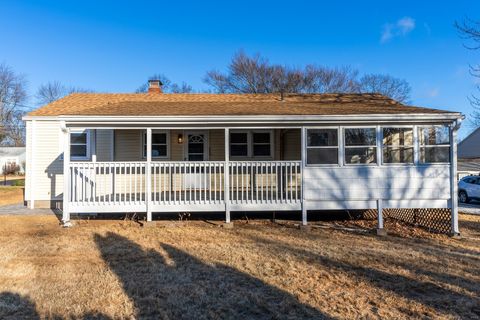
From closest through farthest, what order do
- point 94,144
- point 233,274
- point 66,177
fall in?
point 233,274
point 66,177
point 94,144

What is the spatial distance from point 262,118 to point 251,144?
333cm

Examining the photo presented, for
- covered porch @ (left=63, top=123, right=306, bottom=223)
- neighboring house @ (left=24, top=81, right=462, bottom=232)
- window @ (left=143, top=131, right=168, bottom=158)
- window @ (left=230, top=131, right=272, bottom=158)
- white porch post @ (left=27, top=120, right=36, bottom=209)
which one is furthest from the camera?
window @ (left=230, top=131, right=272, bottom=158)

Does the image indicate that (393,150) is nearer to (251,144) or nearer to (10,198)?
(251,144)

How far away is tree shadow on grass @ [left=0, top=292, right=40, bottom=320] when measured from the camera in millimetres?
3831

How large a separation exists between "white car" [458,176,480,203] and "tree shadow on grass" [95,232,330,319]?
17.1m

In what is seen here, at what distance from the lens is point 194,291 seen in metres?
4.61

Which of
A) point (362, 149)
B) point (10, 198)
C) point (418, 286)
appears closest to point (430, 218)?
point (362, 149)

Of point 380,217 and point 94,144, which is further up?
point 94,144

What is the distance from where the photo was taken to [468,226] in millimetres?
9789

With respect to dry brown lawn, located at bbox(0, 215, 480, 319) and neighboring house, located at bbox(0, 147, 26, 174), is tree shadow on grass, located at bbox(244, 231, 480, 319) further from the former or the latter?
neighboring house, located at bbox(0, 147, 26, 174)

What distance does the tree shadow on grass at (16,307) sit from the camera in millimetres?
3831

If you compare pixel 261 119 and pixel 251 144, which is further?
pixel 251 144

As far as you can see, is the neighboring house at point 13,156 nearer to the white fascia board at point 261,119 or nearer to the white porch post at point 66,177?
the white porch post at point 66,177

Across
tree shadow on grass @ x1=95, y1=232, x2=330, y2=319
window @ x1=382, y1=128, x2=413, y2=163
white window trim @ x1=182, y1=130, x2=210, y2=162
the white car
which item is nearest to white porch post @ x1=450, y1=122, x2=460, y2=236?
window @ x1=382, y1=128, x2=413, y2=163
